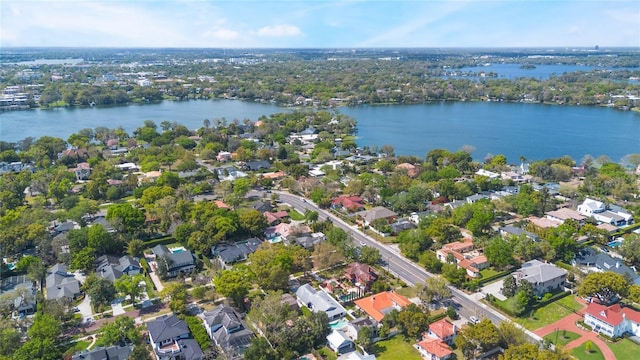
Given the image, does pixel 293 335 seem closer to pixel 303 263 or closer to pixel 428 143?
pixel 303 263

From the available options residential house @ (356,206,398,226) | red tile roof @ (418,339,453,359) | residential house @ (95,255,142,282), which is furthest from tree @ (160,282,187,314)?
residential house @ (356,206,398,226)

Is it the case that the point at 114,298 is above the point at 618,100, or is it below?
below

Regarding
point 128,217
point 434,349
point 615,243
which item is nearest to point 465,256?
point 434,349

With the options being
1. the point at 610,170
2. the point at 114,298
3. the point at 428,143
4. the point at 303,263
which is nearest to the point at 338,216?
the point at 303,263

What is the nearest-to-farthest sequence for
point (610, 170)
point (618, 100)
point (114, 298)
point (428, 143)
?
point (114, 298)
point (610, 170)
point (428, 143)
point (618, 100)

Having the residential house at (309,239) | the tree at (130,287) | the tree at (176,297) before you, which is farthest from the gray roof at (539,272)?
the tree at (130,287)

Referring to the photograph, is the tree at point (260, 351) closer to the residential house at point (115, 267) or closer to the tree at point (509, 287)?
the residential house at point (115, 267)
